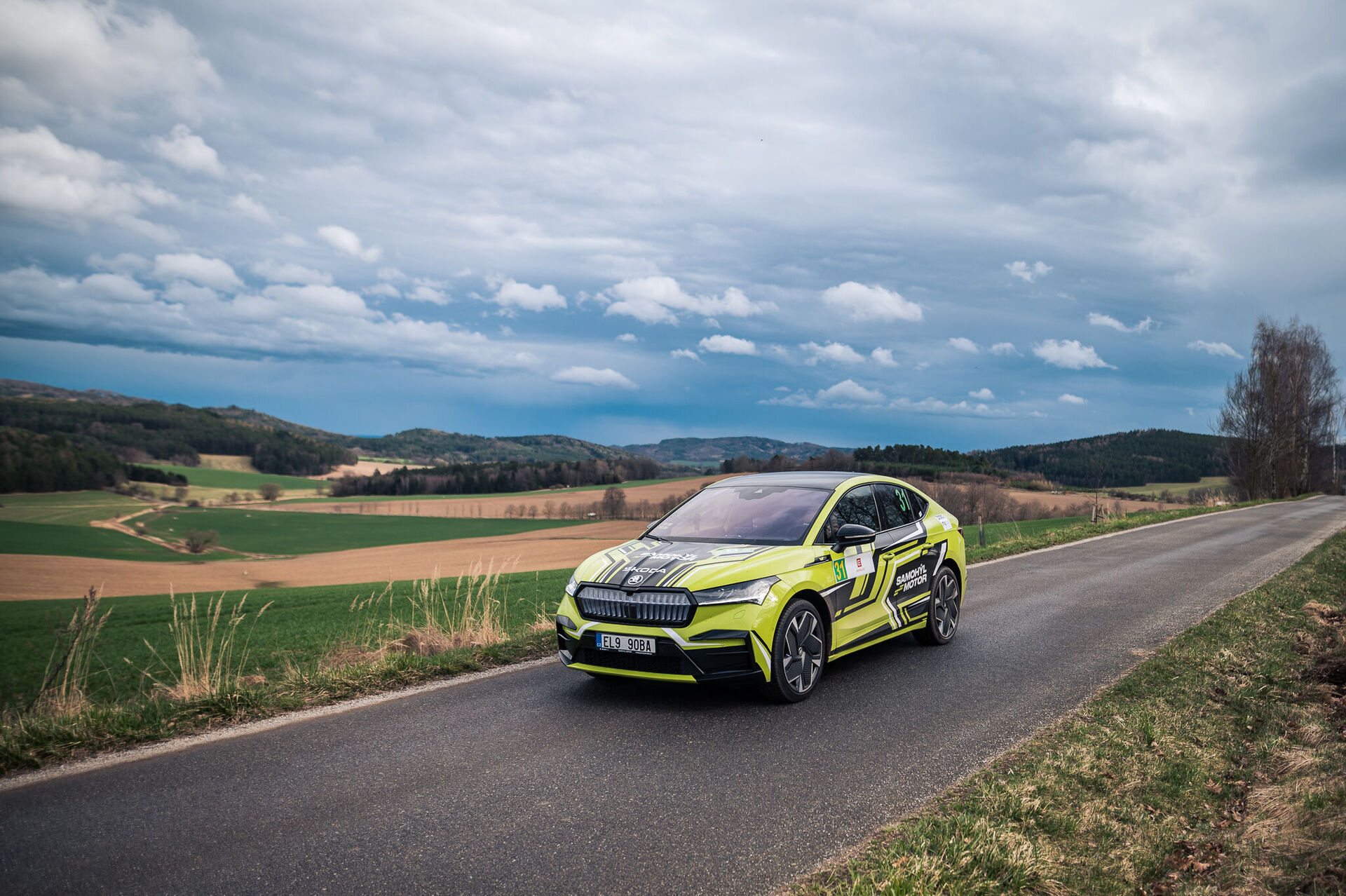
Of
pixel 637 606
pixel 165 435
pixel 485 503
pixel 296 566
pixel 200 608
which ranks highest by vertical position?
pixel 165 435

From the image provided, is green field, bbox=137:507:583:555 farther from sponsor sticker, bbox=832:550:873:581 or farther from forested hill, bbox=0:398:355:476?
sponsor sticker, bbox=832:550:873:581

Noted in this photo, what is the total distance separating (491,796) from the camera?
427 cm

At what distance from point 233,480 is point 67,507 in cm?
3392

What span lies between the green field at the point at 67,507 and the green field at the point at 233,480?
11.2 m

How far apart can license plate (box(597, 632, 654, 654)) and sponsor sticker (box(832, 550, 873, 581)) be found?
1.70m

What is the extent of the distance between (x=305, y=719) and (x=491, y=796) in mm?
2325

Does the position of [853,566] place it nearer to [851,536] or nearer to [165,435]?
[851,536]

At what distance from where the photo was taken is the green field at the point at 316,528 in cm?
6969

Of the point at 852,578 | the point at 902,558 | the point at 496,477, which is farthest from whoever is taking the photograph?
the point at 496,477

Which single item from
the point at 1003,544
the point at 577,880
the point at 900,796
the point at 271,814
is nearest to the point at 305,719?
the point at 271,814

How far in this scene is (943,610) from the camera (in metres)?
8.17

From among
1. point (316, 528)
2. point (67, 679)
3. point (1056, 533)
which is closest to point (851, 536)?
point (67, 679)

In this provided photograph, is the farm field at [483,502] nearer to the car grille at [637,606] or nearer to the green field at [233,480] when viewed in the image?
the green field at [233,480]

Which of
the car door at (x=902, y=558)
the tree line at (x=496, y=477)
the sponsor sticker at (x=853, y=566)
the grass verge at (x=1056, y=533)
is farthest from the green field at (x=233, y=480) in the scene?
the sponsor sticker at (x=853, y=566)
